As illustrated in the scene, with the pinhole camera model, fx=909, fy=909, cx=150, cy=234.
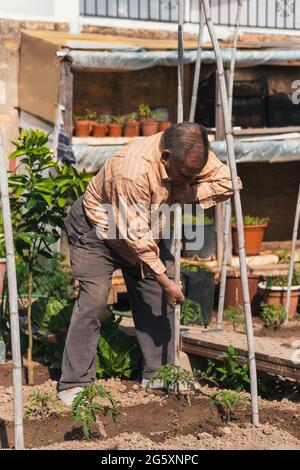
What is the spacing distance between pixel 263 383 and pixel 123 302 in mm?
4309

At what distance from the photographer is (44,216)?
255 inches

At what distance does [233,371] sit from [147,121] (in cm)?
551

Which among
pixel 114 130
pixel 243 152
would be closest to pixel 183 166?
pixel 243 152

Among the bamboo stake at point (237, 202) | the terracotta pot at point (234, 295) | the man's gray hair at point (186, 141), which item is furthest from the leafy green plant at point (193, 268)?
the man's gray hair at point (186, 141)

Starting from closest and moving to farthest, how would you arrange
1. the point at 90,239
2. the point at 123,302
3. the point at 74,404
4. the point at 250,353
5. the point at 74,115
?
the point at 74,404 → the point at 250,353 → the point at 90,239 → the point at 123,302 → the point at 74,115

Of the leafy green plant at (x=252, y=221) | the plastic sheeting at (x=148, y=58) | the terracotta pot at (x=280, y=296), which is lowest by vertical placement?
the terracotta pot at (x=280, y=296)

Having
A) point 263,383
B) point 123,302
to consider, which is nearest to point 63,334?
point 263,383

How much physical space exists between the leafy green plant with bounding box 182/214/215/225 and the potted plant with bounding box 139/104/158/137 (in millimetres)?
1113

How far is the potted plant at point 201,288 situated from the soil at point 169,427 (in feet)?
11.0

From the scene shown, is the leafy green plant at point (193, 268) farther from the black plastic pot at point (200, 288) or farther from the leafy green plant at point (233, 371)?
the leafy green plant at point (233, 371)

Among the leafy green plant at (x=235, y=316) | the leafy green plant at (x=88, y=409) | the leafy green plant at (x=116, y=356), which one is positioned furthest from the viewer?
the leafy green plant at (x=235, y=316)

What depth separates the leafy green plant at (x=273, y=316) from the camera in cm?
936

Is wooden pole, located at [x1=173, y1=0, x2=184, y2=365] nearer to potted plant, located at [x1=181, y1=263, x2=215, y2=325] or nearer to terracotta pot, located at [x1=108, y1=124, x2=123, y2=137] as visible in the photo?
potted plant, located at [x1=181, y1=263, x2=215, y2=325]

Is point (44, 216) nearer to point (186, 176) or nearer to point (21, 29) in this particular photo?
point (186, 176)
